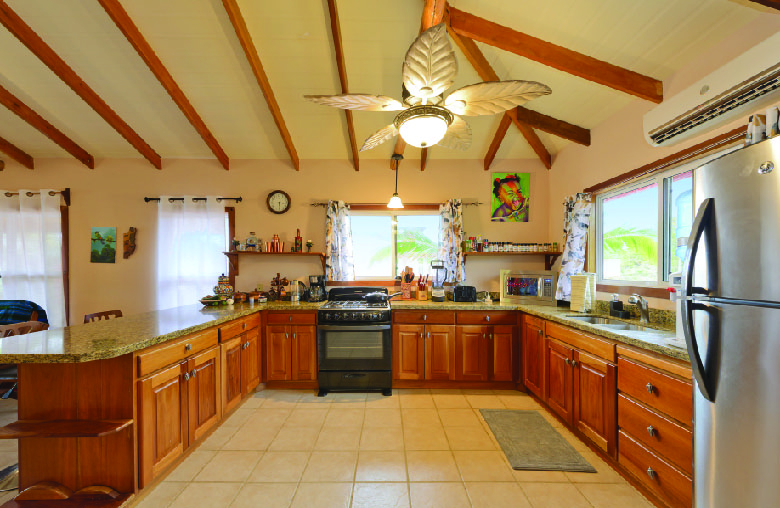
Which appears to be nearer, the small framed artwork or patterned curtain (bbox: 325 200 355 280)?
patterned curtain (bbox: 325 200 355 280)

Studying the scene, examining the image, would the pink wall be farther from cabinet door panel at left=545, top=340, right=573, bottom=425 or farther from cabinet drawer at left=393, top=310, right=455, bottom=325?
cabinet door panel at left=545, top=340, right=573, bottom=425

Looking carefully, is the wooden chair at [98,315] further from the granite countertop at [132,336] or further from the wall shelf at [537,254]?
the wall shelf at [537,254]

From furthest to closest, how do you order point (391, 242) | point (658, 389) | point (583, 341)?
point (391, 242)
point (583, 341)
point (658, 389)

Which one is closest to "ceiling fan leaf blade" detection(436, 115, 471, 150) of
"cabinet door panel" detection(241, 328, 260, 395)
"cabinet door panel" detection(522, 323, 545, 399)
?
"cabinet door panel" detection(522, 323, 545, 399)

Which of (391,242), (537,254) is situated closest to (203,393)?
(391,242)

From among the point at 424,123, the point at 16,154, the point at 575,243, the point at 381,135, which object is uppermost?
the point at 16,154

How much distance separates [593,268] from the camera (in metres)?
3.37

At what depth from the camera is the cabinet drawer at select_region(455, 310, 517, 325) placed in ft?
11.2

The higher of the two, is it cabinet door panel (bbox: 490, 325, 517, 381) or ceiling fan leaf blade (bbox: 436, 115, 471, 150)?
ceiling fan leaf blade (bbox: 436, 115, 471, 150)

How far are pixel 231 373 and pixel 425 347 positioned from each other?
1.86m

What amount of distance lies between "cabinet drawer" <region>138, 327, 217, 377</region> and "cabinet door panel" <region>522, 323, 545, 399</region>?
2.84m

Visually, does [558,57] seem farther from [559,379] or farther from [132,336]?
[132,336]

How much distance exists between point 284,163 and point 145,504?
360cm

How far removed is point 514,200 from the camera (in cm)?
422
